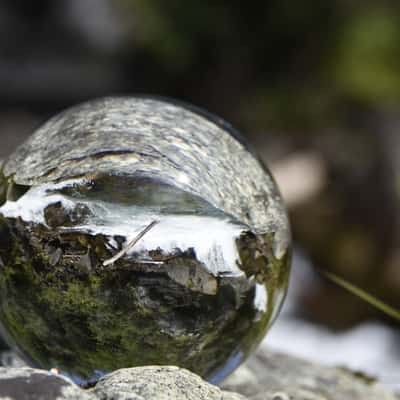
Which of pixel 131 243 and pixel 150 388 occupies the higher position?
pixel 131 243

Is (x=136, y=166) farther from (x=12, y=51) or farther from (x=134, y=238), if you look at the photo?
(x=12, y=51)

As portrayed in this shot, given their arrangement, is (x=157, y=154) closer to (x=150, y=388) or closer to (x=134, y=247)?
(x=134, y=247)

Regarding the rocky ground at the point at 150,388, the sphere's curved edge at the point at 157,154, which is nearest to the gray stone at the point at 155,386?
the rocky ground at the point at 150,388

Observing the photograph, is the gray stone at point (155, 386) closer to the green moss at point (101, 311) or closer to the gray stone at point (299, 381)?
the green moss at point (101, 311)

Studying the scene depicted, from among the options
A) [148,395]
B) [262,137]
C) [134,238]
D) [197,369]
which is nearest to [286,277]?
[197,369]

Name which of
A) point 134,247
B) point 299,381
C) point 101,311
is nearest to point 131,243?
point 134,247

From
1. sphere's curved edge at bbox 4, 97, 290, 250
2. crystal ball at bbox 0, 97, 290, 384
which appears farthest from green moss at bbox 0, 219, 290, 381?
sphere's curved edge at bbox 4, 97, 290, 250
